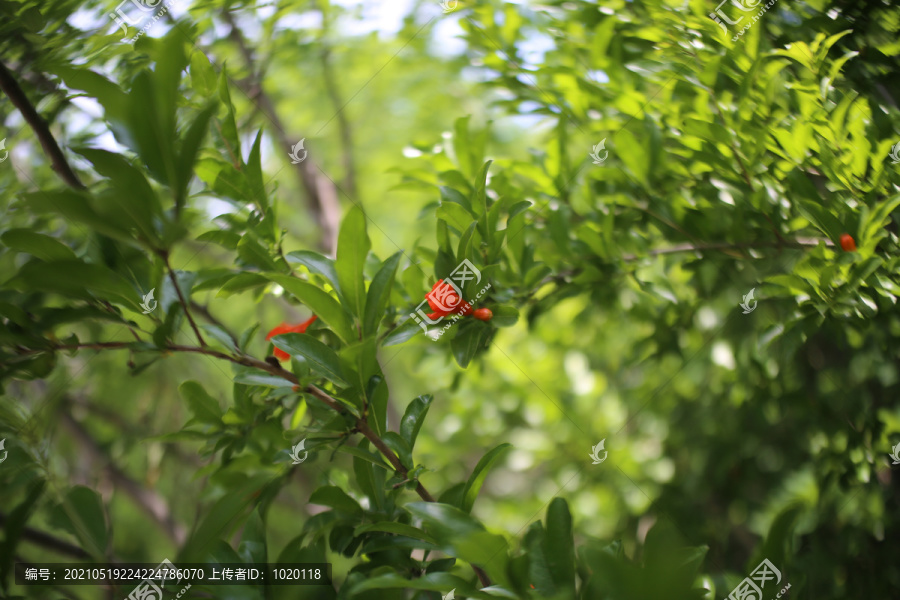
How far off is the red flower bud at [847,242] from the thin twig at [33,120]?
30.0 inches

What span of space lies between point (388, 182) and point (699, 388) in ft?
5.13

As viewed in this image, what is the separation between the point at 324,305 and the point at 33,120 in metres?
0.35

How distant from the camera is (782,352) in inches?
27.4

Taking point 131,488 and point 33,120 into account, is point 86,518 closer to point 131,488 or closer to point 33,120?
point 33,120

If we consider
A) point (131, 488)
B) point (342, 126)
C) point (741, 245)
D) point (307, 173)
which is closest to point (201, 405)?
point (741, 245)

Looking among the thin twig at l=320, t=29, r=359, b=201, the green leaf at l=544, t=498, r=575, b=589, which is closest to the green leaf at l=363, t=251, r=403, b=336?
the green leaf at l=544, t=498, r=575, b=589

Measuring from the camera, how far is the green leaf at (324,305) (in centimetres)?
45

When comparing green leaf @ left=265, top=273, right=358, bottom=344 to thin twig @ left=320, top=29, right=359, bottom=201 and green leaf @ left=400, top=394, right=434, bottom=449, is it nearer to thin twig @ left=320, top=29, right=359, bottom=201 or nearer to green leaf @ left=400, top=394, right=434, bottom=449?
green leaf @ left=400, top=394, right=434, bottom=449

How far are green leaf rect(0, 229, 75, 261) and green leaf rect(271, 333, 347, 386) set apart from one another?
177 millimetres

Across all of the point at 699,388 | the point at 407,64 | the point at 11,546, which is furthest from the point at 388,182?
the point at 11,546

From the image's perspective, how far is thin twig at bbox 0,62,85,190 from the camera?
0.53 m

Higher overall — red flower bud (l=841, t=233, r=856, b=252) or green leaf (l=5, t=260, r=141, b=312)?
green leaf (l=5, t=260, r=141, b=312)

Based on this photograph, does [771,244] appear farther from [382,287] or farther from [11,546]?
[11,546]

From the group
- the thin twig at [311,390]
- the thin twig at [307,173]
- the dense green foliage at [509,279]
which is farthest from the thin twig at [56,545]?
the thin twig at [307,173]
